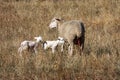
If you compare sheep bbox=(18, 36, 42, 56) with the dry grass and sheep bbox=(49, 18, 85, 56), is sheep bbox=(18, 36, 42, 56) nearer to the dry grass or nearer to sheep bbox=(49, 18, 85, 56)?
the dry grass

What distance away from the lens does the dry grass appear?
7.47 metres

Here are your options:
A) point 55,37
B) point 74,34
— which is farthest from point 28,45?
point 55,37

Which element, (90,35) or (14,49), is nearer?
(14,49)

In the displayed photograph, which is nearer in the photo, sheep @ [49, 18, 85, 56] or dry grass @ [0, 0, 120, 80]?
dry grass @ [0, 0, 120, 80]

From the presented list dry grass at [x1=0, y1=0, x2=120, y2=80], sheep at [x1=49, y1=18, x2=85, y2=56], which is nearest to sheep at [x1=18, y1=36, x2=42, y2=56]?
dry grass at [x1=0, y1=0, x2=120, y2=80]

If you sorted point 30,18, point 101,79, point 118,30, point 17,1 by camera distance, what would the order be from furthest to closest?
point 17,1 → point 30,18 → point 118,30 → point 101,79

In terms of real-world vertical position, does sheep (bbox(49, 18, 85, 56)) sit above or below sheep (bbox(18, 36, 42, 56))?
above

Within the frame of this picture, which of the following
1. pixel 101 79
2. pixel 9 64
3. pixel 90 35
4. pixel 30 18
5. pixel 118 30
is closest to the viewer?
pixel 101 79

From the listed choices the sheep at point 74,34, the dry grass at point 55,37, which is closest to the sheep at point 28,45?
the dry grass at point 55,37

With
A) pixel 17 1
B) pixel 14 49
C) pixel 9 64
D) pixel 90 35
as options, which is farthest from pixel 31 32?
pixel 17 1

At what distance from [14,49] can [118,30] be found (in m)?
5.20

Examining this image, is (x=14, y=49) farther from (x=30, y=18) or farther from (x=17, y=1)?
(x=17, y=1)

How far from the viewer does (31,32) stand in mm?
14508

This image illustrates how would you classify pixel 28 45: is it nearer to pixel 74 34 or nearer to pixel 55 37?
pixel 74 34
